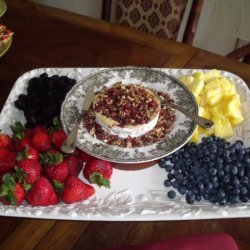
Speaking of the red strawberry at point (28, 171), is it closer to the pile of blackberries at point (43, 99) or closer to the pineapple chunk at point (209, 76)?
the pile of blackberries at point (43, 99)

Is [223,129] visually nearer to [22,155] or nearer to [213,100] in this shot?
[213,100]

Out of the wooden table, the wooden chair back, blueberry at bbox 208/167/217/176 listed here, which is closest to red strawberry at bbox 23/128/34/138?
the wooden table

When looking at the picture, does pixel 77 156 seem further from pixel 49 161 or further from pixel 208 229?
pixel 208 229

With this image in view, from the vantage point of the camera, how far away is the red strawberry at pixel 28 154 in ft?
3.01

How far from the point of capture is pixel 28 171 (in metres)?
0.88

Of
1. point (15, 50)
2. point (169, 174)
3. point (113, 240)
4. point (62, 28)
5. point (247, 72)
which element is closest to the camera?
point (113, 240)

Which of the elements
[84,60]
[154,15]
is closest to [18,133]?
[84,60]

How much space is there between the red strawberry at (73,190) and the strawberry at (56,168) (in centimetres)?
2

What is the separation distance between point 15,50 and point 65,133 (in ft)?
1.92

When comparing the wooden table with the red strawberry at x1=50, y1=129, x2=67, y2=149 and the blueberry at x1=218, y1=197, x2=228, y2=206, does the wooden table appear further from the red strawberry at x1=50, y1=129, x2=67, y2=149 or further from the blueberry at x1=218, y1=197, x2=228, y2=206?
the red strawberry at x1=50, y1=129, x2=67, y2=149

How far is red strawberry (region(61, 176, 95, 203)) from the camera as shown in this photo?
2.97ft

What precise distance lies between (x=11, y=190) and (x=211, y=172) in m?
0.48

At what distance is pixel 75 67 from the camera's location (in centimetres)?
136

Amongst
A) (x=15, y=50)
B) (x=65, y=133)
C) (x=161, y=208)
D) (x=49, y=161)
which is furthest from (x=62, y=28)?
(x=161, y=208)
